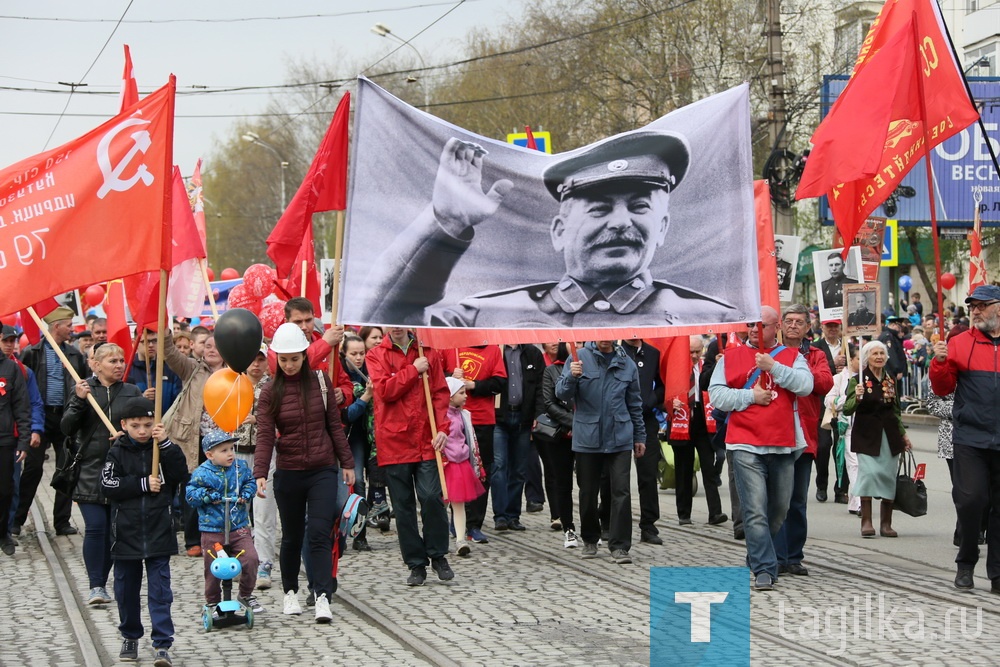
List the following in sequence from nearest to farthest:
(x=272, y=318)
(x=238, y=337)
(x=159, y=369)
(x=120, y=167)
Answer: (x=159, y=369) → (x=238, y=337) → (x=120, y=167) → (x=272, y=318)

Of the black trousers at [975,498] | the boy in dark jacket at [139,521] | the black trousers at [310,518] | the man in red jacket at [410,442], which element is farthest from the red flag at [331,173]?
the black trousers at [975,498]

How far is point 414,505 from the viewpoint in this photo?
1027cm

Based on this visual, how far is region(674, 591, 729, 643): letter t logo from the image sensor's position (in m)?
8.23

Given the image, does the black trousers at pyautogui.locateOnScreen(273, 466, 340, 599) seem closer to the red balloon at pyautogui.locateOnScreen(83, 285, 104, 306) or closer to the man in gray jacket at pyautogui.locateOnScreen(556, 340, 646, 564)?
the man in gray jacket at pyautogui.locateOnScreen(556, 340, 646, 564)

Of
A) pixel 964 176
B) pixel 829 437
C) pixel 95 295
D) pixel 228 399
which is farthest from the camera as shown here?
pixel 964 176

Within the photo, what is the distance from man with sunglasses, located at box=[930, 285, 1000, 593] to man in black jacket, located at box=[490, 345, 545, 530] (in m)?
4.44

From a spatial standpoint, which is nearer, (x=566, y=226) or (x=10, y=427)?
(x=566, y=226)

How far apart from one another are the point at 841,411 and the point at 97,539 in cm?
794

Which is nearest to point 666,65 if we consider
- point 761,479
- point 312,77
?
point 312,77

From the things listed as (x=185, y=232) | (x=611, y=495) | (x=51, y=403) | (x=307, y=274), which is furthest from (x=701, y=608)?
(x=51, y=403)

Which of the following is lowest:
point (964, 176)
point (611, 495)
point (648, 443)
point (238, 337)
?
point (611, 495)

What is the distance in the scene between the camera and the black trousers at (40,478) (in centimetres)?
1299

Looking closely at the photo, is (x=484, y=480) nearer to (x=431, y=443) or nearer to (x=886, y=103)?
(x=431, y=443)

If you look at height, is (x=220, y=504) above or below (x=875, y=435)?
below
